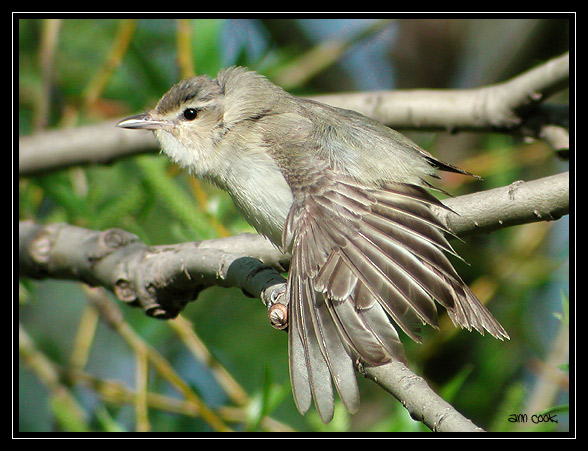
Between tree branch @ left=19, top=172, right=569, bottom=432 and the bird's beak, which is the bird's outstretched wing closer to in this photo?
tree branch @ left=19, top=172, right=569, bottom=432

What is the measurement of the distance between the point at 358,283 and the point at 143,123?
132 cm

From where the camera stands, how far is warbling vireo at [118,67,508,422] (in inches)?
75.5

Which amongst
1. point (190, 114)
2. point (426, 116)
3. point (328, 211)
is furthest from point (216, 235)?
point (426, 116)

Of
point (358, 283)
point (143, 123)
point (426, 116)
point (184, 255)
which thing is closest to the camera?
point (358, 283)

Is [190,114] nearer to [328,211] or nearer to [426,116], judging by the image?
[328,211]

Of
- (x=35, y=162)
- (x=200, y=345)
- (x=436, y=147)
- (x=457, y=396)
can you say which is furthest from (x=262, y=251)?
Answer: (x=436, y=147)

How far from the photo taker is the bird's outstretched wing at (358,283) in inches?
73.7

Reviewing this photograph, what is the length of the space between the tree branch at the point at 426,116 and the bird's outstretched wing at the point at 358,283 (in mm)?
935

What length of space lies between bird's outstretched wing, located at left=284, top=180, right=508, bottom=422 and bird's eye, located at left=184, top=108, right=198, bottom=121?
0.84 metres

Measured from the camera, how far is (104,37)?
444 cm

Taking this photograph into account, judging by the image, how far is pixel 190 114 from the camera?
2.86 meters

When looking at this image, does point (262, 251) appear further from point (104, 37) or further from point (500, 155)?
point (104, 37)

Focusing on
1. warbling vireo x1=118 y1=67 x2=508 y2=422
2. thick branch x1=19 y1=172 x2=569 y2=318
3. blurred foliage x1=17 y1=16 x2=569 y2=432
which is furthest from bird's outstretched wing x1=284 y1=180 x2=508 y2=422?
blurred foliage x1=17 y1=16 x2=569 y2=432

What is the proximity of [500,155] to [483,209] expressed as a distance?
1594 millimetres
